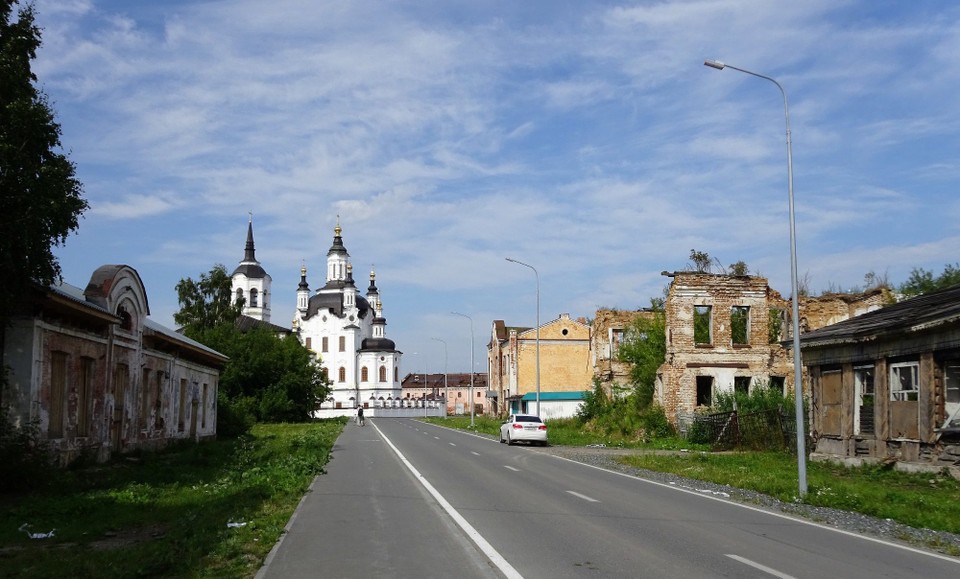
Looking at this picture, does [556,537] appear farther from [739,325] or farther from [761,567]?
[739,325]

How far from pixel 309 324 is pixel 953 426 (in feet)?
415

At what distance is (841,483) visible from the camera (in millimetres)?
20141

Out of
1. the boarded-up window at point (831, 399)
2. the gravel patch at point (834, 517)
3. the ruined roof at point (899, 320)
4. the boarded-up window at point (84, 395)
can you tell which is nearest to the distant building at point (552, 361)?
the boarded-up window at point (831, 399)

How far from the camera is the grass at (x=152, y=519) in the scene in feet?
31.9

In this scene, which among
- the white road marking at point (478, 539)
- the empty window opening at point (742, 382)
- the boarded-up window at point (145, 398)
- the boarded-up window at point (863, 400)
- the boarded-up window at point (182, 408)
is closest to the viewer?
the white road marking at point (478, 539)

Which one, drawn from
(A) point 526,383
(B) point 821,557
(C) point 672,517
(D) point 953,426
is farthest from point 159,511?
(A) point 526,383

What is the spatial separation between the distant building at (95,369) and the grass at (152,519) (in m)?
1.33

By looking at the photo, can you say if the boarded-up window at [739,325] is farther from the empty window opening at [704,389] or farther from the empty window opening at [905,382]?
the empty window opening at [905,382]

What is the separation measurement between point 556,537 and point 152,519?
6.77 m

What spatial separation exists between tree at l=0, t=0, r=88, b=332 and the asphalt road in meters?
6.88

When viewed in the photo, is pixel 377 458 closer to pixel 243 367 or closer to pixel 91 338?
pixel 91 338

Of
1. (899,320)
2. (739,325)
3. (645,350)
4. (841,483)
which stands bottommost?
(841,483)

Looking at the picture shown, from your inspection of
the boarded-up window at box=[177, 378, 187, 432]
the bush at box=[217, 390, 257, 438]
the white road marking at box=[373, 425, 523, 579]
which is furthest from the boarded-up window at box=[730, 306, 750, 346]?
the white road marking at box=[373, 425, 523, 579]

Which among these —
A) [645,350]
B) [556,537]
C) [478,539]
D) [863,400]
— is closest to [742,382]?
[645,350]
